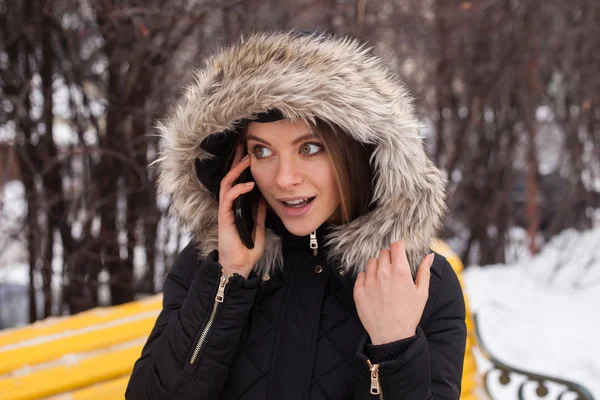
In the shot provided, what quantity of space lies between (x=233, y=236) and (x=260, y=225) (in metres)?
0.14

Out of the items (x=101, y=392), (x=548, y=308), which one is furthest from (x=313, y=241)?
(x=548, y=308)

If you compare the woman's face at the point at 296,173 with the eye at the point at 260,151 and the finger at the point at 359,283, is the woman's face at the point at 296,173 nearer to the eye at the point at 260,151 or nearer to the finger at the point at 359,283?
the eye at the point at 260,151

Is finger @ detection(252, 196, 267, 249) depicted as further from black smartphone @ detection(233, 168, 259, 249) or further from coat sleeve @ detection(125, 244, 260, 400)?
coat sleeve @ detection(125, 244, 260, 400)

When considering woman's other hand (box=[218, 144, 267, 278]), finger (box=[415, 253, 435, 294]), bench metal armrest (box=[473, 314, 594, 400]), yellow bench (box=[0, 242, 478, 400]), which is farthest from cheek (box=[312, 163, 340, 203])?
bench metal armrest (box=[473, 314, 594, 400])

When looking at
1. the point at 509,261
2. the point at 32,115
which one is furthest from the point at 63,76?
the point at 509,261

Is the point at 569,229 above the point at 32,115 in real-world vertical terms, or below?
below

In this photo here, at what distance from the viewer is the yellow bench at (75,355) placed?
6.08ft

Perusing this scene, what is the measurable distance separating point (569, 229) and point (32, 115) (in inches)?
222

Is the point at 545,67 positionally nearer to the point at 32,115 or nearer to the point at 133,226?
the point at 133,226

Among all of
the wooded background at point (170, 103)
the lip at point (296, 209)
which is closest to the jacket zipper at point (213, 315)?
the lip at point (296, 209)

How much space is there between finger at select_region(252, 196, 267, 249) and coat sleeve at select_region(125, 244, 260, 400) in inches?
5.8

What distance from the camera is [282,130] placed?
5.26 ft

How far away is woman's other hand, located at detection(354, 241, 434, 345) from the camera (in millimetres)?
1470

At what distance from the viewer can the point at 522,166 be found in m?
6.08
